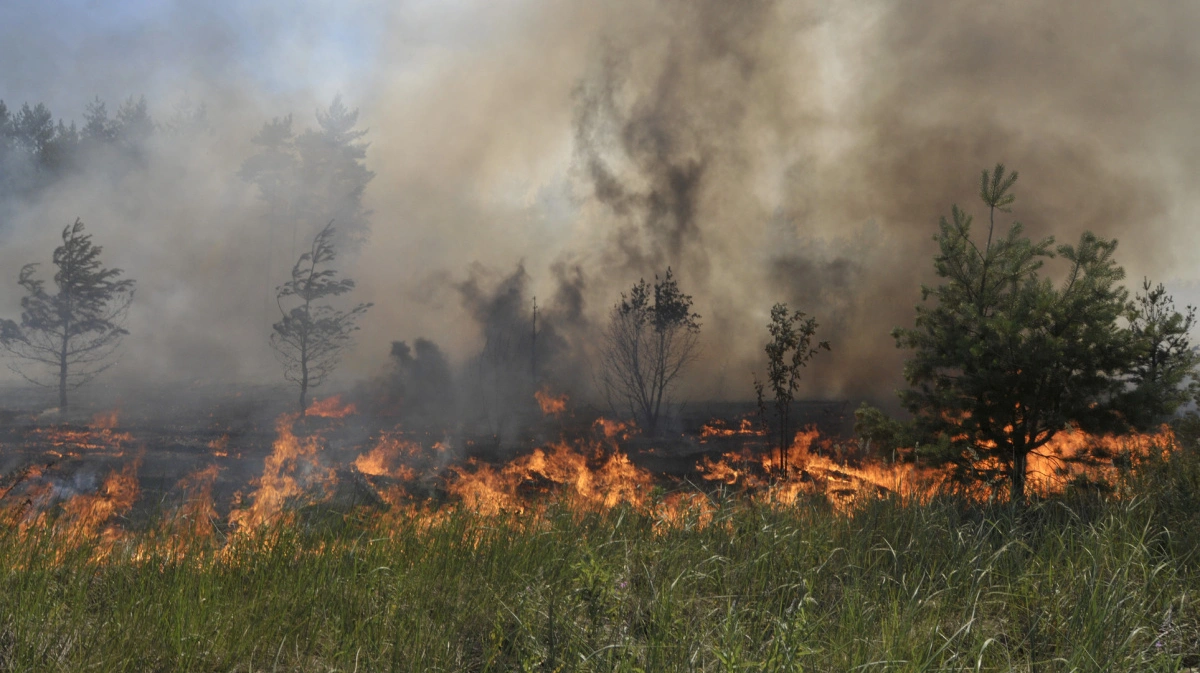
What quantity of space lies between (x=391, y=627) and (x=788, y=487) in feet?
15.9

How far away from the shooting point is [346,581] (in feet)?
14.5

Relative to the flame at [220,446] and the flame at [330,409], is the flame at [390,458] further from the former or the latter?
the flame at [220,446]

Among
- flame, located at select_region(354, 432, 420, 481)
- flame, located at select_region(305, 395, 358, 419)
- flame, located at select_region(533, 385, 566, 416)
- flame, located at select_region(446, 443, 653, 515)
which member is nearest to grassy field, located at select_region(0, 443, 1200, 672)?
flame, located at select_region(446, 443, 653, 515)

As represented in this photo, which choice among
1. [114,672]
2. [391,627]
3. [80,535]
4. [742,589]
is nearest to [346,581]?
[391,627]

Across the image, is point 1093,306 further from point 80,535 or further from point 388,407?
point 388,407

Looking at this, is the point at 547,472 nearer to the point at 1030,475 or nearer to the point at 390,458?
the point at 390,458

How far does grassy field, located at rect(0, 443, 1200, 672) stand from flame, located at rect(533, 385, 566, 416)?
2720cm

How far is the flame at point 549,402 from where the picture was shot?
33.3m

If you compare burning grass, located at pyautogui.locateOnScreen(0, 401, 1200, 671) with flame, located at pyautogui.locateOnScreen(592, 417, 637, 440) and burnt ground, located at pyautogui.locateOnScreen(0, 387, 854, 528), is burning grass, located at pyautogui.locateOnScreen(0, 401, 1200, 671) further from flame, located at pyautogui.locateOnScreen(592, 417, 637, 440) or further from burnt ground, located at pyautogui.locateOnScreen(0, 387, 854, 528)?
flame, located at pyautogui.locateOnScreen(592, 417, 637, 440)

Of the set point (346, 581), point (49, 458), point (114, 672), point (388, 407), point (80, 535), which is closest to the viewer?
point (114, 672)

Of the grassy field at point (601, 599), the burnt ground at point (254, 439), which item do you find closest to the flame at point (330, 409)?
the burnt ground at point (254, 439)

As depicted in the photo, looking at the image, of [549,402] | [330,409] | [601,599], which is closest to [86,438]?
[330,409]

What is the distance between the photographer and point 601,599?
4.31 metres

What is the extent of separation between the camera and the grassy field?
3812 mm
